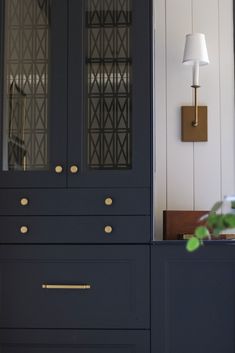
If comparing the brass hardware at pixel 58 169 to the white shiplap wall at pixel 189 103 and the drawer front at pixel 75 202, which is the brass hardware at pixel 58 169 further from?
the white shiplap wall at pixel 189 103

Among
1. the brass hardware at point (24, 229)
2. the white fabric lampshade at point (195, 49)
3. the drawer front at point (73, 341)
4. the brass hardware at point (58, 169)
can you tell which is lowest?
the drawer front at point (73, 341)

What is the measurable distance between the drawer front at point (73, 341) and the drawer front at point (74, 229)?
1.11 feet

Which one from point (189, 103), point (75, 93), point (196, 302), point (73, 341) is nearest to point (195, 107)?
point (189, 103)

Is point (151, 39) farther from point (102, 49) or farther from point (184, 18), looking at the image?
point (184, 18)

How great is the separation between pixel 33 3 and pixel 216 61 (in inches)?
34.3

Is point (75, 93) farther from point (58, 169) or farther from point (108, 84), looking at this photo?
point (58, 169)

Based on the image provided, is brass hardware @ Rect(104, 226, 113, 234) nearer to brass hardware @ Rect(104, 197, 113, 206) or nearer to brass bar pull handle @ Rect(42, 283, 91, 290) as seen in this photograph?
brass hardware @ Rect(104, 197, 113, 206)

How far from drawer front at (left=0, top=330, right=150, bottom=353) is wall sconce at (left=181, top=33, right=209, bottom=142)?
3.00 feet

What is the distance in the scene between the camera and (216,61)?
267 centimetres

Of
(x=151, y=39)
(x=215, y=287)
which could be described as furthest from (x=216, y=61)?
(x=215, y=287)

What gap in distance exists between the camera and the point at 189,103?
267 centimetres

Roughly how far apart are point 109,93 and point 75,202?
1.43 feet

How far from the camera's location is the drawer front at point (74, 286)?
86.7 inches

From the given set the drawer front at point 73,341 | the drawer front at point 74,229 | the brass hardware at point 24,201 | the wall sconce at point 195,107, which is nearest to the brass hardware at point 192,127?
the wall sconce at point 195,107
